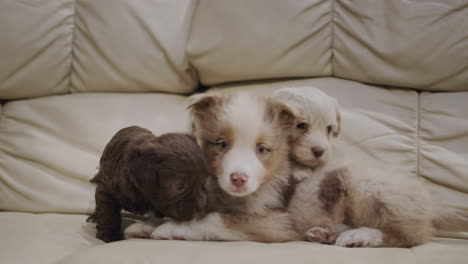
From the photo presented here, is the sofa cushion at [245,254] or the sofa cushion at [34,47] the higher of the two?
the sofa cushion at [34,47]

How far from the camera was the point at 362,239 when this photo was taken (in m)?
1.74

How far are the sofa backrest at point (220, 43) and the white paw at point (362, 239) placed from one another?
0.90 meters

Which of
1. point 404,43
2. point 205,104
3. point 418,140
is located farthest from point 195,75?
point 418,140

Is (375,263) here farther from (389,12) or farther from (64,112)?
(64,112)

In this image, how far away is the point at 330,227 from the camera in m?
1.84

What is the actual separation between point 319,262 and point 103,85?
164 cm

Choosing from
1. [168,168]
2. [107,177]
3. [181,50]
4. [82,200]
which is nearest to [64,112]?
[82,200]

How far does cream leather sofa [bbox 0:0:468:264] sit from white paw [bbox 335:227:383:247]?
342 mm

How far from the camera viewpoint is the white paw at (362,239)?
1.74 meters

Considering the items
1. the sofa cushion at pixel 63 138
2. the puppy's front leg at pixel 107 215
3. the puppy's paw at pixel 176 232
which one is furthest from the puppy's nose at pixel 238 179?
the sofa cushion at pixel 63 138

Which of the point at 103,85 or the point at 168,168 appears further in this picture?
the point at 103,85

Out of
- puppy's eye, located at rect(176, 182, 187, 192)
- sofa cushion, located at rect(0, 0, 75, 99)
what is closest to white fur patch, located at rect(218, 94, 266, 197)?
puppy's eye, located at rect(176, 182, 187, 192)

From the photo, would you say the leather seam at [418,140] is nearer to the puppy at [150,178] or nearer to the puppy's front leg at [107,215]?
the puppy at [150,178]

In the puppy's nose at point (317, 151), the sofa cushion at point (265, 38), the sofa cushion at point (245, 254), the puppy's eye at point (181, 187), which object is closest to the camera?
the sofa cushion at point (245, 254)
